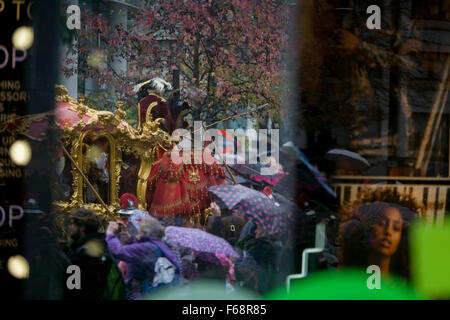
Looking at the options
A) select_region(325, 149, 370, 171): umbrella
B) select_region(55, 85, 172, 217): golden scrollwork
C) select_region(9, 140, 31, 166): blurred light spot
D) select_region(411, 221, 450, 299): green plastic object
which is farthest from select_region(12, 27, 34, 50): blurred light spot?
select_region(411, 221, 450, 299): green plastic object

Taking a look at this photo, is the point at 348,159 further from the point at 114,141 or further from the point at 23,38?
the point at 23,38

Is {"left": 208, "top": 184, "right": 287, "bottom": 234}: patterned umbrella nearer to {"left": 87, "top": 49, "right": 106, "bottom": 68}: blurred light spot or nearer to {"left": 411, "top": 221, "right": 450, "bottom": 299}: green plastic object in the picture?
{"left": 411, "top": 221, "right": 450, "bottom": 299}: green plastic object

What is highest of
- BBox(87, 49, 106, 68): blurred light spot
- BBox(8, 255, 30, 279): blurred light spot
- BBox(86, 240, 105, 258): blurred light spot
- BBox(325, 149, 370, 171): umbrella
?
BBox(87, 49, 106, 68): blurred light spot

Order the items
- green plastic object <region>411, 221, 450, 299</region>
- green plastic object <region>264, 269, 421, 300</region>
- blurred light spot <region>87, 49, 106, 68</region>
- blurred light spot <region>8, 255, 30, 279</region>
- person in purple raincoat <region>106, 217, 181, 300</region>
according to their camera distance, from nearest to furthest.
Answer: blurred light spot <region>8, 255, 30, 279</region>, person in purple raincoat <region>106, 217, 181, 300</region>, green plastic object <region>264, 269, 421, 300</region>, green plastic object <region>411, 221, 450, 299</region>, blurred light spot <region>87, 49, 106, 68</region>

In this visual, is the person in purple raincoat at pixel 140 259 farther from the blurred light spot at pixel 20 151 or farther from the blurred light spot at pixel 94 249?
the blurred light spot at pixel 20 151

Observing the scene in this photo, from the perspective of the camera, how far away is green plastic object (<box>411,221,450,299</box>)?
4.61m

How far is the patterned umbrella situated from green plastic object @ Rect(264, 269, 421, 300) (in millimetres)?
433

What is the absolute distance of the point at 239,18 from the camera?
15.9 feet

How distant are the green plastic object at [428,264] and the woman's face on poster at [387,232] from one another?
0.39ft

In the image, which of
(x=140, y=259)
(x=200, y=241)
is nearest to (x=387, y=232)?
(x=200, y=241)

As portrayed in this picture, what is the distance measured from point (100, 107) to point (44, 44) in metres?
0.92

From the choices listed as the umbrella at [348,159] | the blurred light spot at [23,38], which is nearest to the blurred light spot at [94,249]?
the blurred light spot at [23,38]

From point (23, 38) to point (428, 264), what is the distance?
10.8ft

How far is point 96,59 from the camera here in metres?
4.92
